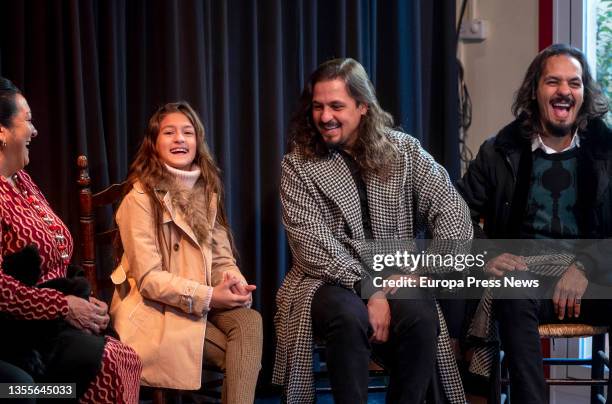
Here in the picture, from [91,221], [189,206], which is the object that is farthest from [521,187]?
[91,221]

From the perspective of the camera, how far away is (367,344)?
2.66m

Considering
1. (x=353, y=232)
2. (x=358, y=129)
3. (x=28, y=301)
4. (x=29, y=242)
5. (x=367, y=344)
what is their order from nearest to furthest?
(x=28, y=301) → (x=29, y=242) → (x=367, y=344) → (x=353, y=232) → (x=358, y=129)

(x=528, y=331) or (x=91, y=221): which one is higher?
(x=91, y=221)

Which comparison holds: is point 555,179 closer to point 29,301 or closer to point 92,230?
point 92,230

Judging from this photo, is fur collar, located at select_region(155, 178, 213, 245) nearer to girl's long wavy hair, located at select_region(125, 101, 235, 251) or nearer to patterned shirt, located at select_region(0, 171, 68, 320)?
girl's long wavy hair, located at select_region(125, 101, 235, 251)

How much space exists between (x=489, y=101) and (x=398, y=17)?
60cm

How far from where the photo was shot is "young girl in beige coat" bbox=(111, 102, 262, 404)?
2662 mm

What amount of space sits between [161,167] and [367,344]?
894 mm

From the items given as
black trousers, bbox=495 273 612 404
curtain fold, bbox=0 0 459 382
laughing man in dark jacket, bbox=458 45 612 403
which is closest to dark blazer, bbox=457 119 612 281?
laughing man in dark jacket, bbox=458 45 612 403

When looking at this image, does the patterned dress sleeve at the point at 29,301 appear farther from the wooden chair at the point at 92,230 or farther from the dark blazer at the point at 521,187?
the dark blazer at the point at 521,187

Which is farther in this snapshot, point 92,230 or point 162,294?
point 92,230

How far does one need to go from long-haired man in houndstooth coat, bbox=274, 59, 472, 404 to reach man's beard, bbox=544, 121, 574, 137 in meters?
0.41

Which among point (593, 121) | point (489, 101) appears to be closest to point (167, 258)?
point (593, 121)

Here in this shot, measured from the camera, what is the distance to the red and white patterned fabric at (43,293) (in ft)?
7.48
